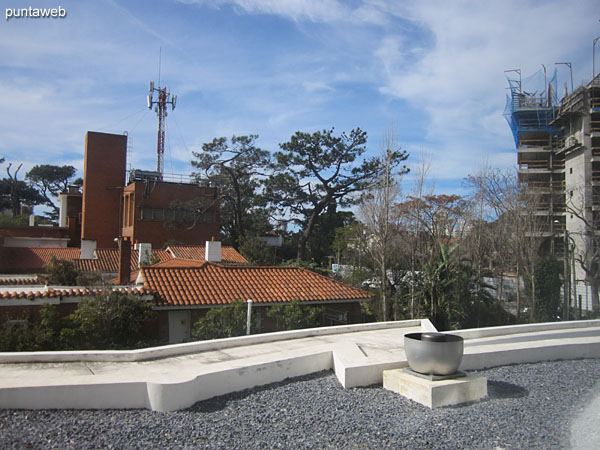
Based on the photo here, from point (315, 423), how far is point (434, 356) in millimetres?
1861

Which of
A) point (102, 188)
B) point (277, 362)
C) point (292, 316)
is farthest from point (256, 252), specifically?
point (277, 362)

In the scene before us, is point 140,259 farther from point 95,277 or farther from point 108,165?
point 108,165

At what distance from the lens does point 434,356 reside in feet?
21.0

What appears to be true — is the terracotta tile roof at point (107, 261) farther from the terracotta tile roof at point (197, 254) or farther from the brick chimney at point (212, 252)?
the brick chimney at point (212, 252)

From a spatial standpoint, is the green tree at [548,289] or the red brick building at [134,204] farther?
the red brick building at [134,204]

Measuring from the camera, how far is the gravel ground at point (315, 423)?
16.3 feet

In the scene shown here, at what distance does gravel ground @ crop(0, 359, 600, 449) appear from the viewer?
16.3 ft

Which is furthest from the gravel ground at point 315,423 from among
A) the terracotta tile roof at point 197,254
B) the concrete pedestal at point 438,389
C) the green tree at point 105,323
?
the terracotta tile roof at point 197,254

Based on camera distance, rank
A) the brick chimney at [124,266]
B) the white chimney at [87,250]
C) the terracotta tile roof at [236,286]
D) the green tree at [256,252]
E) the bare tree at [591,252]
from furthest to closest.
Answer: the green tree at [256,252]
the white chimney at [87,250]
the bare tree at [591,252]
the brick chimney at [124,266]
the terracotta tile roof at [236,286]

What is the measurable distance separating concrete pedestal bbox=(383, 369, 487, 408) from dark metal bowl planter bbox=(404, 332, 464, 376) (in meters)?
0.14

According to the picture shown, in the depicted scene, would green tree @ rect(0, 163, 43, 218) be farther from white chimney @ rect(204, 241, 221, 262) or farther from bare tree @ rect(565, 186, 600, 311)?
bare tree @ rect(565, 186, 600, 311)

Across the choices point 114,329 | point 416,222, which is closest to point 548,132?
point 416,222

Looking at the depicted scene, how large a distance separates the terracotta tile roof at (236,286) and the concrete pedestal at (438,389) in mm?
9150

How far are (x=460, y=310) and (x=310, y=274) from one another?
6041mm
